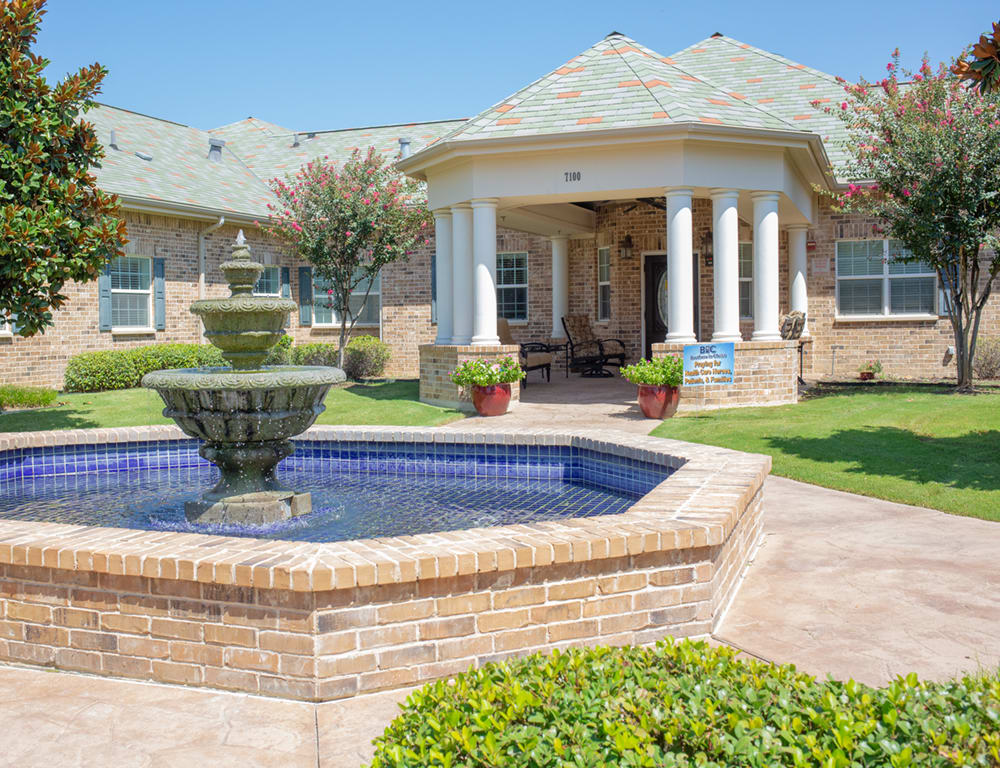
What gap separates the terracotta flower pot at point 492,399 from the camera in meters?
12.9

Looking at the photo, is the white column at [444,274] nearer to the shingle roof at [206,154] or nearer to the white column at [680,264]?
the white column at [680,264]

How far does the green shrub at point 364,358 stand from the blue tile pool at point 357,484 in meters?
12.2

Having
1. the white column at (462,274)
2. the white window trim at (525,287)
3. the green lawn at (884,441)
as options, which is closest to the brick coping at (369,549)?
the green lawn at (884,441)

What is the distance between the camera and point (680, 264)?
43.0 feet

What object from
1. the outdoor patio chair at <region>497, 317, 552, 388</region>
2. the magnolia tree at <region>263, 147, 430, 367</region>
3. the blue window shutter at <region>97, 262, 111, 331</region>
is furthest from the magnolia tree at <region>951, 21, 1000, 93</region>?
the blue window shutter at <region>97, 262, 111, 331</region>

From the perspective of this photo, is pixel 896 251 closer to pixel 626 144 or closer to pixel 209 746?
pixel 626 144

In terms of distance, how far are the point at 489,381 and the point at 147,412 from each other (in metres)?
5.40

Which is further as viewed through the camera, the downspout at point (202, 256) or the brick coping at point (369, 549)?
the downspout at point (202, 256)

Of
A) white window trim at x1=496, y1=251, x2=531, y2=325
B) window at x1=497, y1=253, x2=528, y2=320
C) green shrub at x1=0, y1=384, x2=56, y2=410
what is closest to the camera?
green shrub at x1=0, y1=384, x2=56, y2=410

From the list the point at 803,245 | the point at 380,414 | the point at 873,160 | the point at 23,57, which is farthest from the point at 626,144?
the point at 23,57

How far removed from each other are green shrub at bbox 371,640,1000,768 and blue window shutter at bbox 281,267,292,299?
20704 millimetres

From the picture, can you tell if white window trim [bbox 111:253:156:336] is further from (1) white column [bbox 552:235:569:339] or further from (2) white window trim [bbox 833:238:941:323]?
(2) white window trim [bbox 833:238:941:323]

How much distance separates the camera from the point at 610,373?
62.9 ft

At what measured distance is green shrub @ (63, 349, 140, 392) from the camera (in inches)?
666
